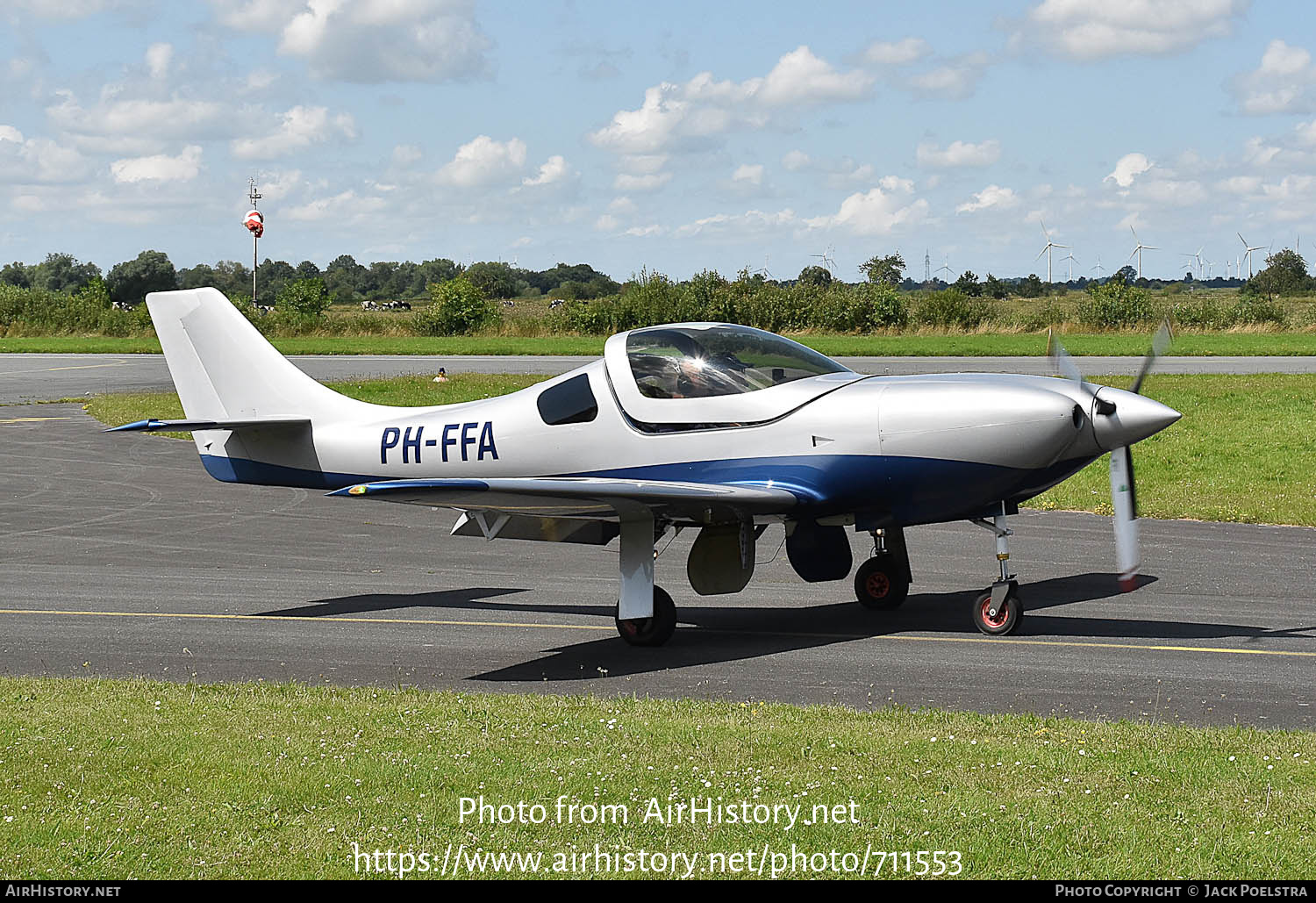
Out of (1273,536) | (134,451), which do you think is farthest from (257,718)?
(134,451)

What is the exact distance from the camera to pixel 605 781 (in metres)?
6.80

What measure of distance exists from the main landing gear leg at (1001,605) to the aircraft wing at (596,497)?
5.86 ft

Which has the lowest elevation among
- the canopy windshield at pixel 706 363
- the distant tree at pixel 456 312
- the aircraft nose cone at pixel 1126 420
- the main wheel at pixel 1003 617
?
the main wheel at pixel 1003 617

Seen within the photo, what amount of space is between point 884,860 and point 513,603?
748 centimetres

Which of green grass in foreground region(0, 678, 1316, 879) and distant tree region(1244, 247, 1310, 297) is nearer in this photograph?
green grass in foreground region(0, 678, 1316, 879)

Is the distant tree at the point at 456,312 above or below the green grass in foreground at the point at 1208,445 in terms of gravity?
above

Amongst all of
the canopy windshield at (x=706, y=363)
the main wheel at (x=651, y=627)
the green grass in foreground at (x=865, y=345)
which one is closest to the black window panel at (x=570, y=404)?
the canopy windshield at (x=706, y=363)

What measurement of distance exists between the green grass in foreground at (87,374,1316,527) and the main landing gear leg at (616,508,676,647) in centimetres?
939

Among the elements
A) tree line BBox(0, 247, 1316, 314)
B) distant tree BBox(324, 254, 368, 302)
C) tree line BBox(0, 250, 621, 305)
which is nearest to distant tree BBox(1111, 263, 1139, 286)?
tree line BBox(0, 247, 1316, 314)

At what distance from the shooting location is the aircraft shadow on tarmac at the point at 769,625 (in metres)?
10.6

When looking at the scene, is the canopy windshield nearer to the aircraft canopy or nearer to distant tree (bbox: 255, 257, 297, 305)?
the aircraft canopy

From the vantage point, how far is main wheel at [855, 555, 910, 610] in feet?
40.0

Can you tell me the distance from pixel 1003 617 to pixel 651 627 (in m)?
2.85

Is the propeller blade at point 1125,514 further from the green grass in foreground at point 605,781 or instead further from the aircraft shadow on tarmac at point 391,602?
the aircraft shadow on tarmac at point 391,602
